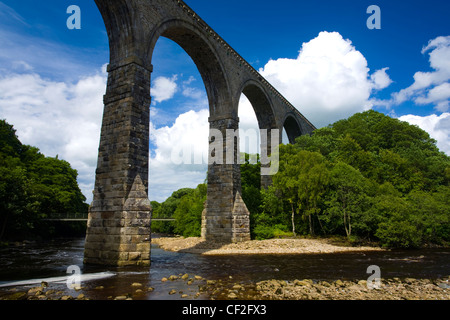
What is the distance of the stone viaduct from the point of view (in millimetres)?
11406

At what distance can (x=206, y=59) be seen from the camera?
20.9m

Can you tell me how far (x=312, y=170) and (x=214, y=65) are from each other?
10701 mm

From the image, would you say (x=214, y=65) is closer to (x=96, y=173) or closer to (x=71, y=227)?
(x=96, y=173)

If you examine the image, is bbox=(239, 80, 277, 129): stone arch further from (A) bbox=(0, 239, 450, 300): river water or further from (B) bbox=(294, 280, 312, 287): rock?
(B) bbox=(294, 280, 312, 287): rock

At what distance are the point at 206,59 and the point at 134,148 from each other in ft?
36.9

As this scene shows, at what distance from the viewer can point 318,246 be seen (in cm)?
1845

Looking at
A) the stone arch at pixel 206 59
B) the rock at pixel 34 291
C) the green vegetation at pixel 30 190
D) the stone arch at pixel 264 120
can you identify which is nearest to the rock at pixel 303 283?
the rock at pixel 34 291

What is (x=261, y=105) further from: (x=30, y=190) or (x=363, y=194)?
(x=30, y=190)

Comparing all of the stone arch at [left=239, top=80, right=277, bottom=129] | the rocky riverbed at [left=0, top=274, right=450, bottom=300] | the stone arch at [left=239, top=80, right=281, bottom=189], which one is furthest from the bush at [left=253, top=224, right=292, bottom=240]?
the rocky riverbed at [left=0, top=274, right=450, bottom=300]

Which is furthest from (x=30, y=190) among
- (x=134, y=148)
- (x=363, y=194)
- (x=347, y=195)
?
(x=363, y=194)

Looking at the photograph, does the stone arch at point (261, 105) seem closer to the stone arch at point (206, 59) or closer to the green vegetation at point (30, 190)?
the stone arch at point (206, 59)

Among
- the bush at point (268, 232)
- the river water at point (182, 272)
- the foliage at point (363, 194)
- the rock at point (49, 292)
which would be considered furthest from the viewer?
the bush at point (268, 232)

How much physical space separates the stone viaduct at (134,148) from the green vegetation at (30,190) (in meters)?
16.8

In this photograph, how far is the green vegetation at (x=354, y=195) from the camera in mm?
19531
